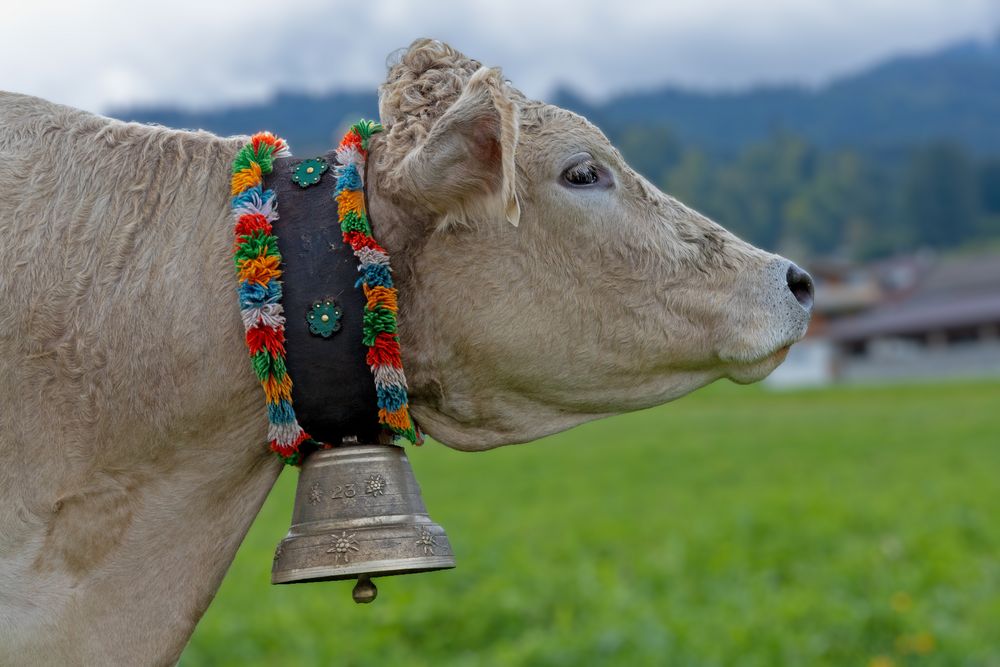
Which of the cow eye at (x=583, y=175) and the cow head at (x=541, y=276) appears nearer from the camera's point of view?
the cow head at (x=541, y=276)

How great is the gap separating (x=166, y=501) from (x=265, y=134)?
0.77 metres

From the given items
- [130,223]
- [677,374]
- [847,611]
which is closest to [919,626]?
[847,611]

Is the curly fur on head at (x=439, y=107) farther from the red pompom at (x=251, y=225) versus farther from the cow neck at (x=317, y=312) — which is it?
the red pompom at (x=251, y=225)

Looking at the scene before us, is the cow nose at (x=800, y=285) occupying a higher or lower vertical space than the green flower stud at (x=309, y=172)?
lower

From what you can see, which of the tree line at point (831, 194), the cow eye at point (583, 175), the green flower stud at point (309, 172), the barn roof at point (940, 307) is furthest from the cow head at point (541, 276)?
the tree line at point (831, 194)

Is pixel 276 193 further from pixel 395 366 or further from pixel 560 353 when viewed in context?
pixel 560 353

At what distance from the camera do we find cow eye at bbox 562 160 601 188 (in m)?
2.68

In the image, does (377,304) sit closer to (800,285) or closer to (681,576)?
(800,285)

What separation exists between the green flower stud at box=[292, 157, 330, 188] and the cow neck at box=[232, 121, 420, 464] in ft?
0.05

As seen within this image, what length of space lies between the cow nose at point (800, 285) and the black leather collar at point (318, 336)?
0.94 meters

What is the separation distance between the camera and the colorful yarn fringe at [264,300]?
93.4 inches

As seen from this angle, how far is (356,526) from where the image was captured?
2.51 m

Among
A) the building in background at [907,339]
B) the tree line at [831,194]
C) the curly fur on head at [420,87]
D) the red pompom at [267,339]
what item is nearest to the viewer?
the red pompom at [267,339]

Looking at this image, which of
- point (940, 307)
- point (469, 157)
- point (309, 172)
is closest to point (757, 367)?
point (469, 157)
